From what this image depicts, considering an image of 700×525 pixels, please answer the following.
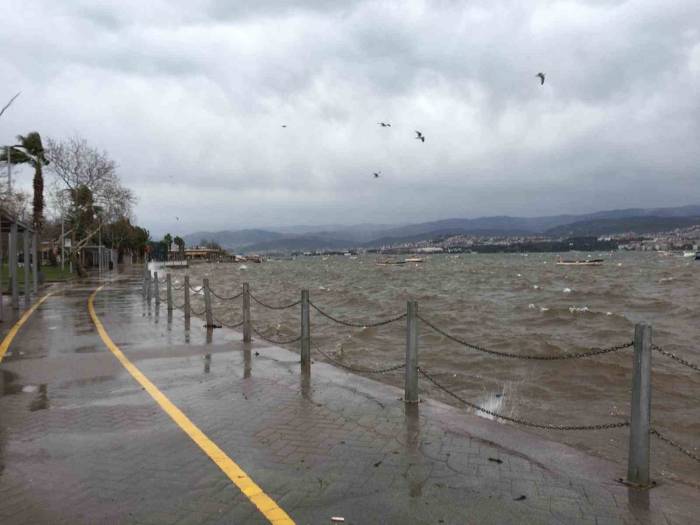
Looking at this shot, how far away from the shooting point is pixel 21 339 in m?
12.4

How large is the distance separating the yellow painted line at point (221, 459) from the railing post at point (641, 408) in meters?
2.73

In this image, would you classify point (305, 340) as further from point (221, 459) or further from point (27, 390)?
point (221, 459)

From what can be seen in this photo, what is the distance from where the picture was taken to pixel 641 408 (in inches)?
188

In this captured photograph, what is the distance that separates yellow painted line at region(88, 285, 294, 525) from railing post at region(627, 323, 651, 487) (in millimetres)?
2734

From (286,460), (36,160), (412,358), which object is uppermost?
(36,160)

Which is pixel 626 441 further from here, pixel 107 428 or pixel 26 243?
pixel 26 243

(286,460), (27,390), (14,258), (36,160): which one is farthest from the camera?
(36,160)

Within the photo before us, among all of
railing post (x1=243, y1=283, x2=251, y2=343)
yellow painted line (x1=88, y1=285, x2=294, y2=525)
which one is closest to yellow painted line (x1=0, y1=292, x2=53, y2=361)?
yellow painted line (x1=88, y1=285, x2=294, y2=525)

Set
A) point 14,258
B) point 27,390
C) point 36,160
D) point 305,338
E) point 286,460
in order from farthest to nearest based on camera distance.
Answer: point 36,160 < point 14,258 < point 305,338 < point 27,390 < point 286,460

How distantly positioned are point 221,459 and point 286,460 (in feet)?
1.81

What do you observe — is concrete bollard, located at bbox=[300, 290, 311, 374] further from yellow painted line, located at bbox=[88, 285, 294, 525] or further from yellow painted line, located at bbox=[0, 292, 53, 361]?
yellow painted line, located at bbox=[0, 292, 53, 361]

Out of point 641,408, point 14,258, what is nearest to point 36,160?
point 14,258

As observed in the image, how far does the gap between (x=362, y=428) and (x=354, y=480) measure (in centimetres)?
139

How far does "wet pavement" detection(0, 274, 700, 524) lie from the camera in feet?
13.7
